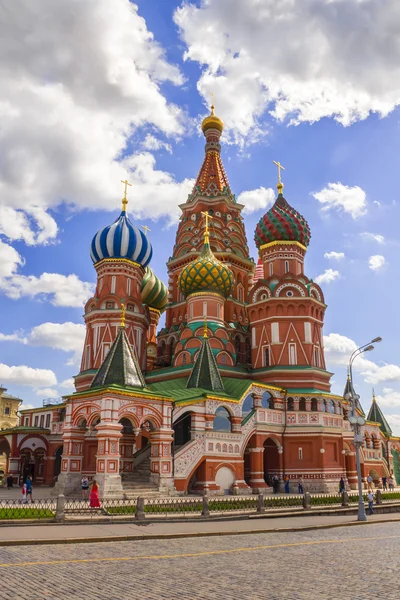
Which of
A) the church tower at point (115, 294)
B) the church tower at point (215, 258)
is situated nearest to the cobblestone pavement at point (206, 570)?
the church tower at point (215, 258)

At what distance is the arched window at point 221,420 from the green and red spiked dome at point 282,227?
13959 mm

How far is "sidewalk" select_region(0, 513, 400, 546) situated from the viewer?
38.2ft

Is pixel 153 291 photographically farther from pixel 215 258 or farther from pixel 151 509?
pixel 151 509

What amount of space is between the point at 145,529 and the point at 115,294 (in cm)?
2507

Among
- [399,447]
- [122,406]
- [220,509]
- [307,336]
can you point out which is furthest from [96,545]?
[399,447]

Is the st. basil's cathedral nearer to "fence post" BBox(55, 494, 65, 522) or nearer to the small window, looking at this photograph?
the small window

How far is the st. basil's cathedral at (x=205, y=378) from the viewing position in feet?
78.9

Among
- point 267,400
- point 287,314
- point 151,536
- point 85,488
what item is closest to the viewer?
point 151,536

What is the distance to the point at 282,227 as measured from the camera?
119 feet

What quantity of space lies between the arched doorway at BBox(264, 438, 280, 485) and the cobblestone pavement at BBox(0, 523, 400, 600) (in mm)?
18699

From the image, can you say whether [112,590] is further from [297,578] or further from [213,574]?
[297,578]

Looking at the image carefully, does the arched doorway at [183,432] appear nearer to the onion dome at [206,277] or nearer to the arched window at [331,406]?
the arched window at [331,406]

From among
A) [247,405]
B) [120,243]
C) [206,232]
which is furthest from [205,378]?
[120,243]

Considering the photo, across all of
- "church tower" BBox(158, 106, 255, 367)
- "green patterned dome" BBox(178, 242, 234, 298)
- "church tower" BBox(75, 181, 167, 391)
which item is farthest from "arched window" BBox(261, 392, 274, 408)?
"church tower" BBox(75, 181, 167, 391)
